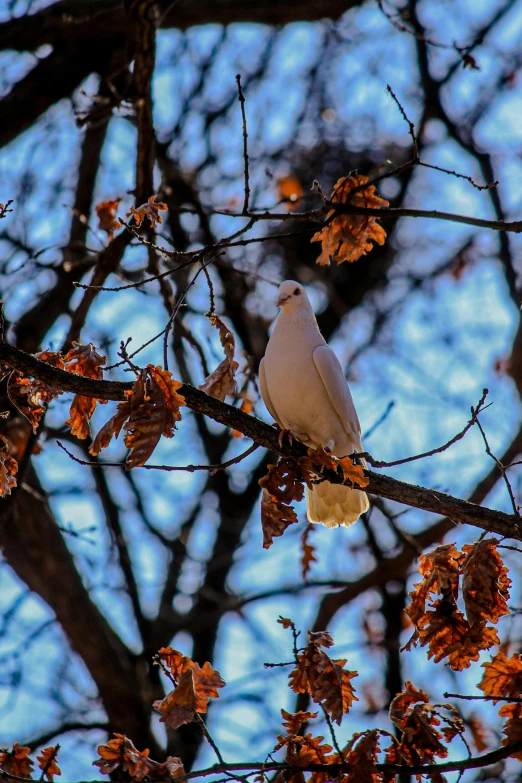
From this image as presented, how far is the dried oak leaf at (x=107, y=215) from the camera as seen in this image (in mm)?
5129

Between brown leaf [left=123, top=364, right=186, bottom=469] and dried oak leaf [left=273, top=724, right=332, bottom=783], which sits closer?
brown leaf [left=123, top=364, right=186, bottom=469]

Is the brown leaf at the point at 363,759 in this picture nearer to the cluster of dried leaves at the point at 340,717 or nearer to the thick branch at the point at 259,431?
the cluster of dried leaves at the point at 340,717

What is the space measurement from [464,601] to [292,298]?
90.7 inches

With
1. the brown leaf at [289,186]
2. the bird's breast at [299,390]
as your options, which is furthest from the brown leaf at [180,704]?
the brown leaf at [289,186]

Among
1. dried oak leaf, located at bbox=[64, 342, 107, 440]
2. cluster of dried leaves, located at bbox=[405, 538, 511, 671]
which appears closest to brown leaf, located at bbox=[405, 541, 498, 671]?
cluster of dried leaves, located at bbox=[405, 538, 511, 671]

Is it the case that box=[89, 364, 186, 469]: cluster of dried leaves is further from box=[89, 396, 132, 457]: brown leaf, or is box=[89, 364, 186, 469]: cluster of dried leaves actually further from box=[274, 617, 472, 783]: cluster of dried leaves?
box=[274, 617, 472, 783]: cluster of dried leaves

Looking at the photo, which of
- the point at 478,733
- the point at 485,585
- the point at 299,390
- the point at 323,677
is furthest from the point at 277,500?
the point at 478,733

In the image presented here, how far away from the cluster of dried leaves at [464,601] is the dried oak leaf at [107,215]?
2977mm

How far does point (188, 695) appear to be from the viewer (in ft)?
9.86

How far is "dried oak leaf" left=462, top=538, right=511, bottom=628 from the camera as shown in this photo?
9.87ft

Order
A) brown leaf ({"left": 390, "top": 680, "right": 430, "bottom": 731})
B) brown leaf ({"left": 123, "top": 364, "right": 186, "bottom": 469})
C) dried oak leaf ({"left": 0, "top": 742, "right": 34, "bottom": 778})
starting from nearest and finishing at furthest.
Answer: brown leaf ({"left": 123, "top": 364, "right": 186, "bottom": 469}) → brown leaf ({"left": 390, "top": 680, "right": 430, "bottom": 731}) → dried oak leaf ({"left": 0, "top": 742, "right": 34, "bottom": 778})

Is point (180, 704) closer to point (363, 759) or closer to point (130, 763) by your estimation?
point (130, 763)

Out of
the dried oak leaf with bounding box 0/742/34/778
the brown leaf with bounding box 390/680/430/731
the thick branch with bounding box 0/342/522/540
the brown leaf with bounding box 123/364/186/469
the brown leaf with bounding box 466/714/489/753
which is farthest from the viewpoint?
the brown leaf with bounding box 466/714/489/753

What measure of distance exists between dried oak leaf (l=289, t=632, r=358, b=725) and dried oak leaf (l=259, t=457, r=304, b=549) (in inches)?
16.9
